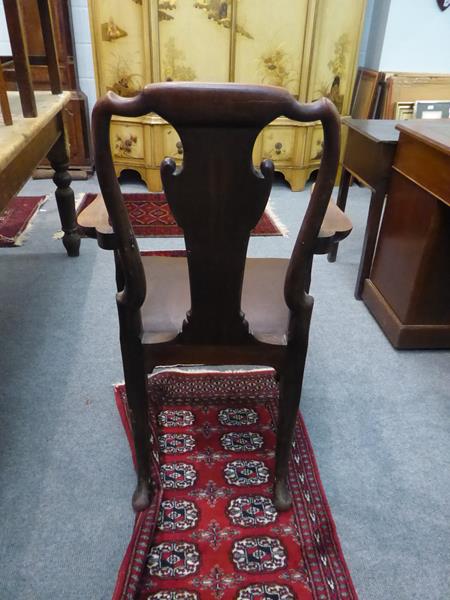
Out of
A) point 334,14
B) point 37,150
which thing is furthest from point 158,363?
point 334,14

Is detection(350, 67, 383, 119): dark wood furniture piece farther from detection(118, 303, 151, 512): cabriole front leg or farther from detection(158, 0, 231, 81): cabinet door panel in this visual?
detection(118, 303, 151, 512): cabriole front leg

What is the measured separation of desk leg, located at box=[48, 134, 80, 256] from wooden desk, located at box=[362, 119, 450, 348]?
1463 millimetres

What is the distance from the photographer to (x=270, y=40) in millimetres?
3086

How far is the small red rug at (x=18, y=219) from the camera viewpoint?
2.60 metres

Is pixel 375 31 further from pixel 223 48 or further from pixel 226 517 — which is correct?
pixel 226 517

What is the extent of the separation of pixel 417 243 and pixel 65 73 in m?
2.82

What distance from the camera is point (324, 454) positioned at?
4.48 ft

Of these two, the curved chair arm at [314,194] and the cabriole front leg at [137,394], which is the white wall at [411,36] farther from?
the cabriole front leg at [137,394]

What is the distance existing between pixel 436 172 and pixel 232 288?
96 centimetres

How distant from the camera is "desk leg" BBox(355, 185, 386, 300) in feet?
6.35

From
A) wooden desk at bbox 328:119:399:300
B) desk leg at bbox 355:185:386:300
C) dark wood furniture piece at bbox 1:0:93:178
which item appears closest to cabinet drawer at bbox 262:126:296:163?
wooden desk at bbox 328:119:399:300

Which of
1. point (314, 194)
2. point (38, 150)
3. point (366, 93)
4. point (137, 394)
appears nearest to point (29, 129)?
point (38, 150)

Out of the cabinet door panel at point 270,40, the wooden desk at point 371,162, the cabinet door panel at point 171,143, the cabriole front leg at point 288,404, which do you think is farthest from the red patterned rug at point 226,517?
the cabinet door panel at point 270,40

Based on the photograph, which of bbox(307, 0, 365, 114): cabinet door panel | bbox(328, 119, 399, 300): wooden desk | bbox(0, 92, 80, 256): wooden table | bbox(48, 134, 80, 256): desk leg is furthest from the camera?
bbox(307, 0, 365, 114): cabinet door panel
